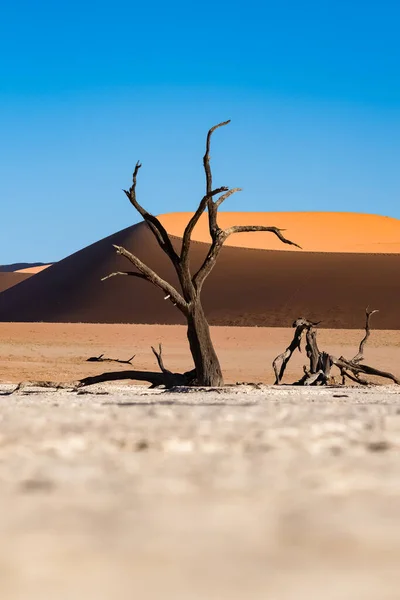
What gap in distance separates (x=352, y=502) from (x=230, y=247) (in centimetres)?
6532

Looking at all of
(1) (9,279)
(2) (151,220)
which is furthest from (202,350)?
(1) (9,279)

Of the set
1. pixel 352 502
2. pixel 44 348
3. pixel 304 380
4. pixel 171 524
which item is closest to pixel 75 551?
pixel 171 524

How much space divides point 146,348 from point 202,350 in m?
15.5

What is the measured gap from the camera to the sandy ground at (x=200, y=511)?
1.37 m

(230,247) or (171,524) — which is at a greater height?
(230,247)

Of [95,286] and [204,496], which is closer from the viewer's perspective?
[204,496]

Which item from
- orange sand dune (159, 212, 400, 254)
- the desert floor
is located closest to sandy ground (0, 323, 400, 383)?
the desert floor

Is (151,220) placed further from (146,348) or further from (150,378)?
(146,348)

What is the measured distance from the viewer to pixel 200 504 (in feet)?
6.53

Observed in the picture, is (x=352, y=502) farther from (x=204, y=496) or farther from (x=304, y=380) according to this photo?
(x=304, y=380)

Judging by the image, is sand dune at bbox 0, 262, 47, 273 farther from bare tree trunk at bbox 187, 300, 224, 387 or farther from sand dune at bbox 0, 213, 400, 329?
bare tree trunk at bbox 187, 300, 224, 387

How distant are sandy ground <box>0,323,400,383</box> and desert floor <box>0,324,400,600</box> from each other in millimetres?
12281

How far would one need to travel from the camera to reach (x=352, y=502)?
6.57 feet

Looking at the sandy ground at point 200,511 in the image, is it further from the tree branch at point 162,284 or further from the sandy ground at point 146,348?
the sandy ground at point 146,348
